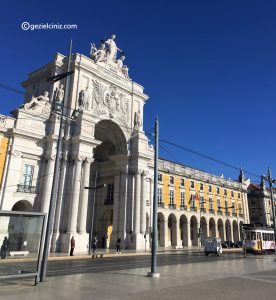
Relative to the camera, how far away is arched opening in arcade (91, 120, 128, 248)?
44606 mm

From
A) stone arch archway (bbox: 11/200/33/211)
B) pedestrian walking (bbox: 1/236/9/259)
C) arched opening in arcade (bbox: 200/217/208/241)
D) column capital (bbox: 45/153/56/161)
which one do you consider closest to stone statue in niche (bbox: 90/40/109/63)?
column capital (bbox: 45/153/56/161)

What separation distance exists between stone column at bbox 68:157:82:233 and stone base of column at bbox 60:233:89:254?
0.70 m

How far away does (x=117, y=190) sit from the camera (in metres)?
46.0

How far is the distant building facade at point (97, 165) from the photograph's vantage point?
3506 centimetres

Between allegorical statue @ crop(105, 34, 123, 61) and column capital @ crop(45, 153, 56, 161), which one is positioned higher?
allegorical statue @ crop(105, 34, 123, 61)

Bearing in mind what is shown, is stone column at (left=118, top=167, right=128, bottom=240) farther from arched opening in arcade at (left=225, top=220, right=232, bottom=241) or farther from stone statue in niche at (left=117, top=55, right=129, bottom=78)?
arched opening in arcade at (left=225, top=220, right=232, bottom=241)

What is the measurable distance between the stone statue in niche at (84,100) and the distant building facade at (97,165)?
0.43 ft

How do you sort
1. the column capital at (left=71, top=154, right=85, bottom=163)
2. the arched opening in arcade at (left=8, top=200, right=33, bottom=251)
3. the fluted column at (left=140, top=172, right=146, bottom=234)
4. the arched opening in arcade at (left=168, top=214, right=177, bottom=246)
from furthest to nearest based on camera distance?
the arched opening in arcade at (left=168, top=214, right=177, bottom=246) < the fluted column at (left=140, top=172, right=146, bottom=234) < the column capital at (left=71, top=154, right=85, bottom=163) < the arched opening in arcade at (left=8, top=200, right=33, bottom=251)

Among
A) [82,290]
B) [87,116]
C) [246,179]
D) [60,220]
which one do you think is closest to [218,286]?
[82,290]

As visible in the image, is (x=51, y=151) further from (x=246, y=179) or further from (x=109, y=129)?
(x=246, y=179)

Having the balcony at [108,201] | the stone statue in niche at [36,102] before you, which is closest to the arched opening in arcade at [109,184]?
the balcony at [108,201]

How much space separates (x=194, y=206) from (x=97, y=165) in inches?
934

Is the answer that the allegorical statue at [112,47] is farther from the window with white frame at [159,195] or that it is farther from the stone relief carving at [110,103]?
the window with white frame at [159,195]

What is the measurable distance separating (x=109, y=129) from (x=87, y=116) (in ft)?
27.8
